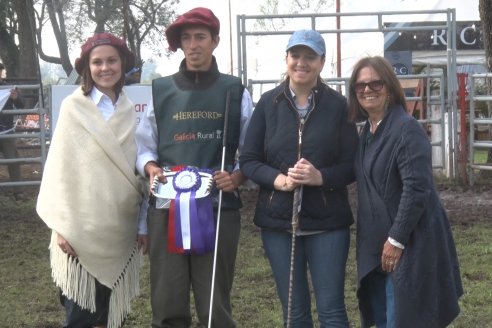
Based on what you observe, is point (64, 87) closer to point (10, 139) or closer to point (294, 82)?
point (10, 139)

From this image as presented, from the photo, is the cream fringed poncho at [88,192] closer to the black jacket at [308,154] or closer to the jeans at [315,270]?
the black jacket at [308,154]

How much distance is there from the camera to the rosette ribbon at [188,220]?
4.11 meters

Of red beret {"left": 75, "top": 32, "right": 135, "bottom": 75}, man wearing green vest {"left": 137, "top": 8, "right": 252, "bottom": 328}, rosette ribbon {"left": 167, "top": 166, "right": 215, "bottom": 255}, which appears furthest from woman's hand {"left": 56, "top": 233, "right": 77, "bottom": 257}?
red beret {"left": 75, "top": 32, "right": 135, "bottom": 75}

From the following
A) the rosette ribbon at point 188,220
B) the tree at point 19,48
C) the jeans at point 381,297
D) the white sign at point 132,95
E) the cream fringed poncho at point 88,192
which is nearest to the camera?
the jeans at point 381,297

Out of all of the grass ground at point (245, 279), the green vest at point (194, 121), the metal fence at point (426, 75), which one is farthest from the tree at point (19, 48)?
the green vest at point (194, 121)

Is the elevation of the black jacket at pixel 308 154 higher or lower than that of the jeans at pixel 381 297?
higher

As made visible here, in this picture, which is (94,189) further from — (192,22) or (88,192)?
(192,22)

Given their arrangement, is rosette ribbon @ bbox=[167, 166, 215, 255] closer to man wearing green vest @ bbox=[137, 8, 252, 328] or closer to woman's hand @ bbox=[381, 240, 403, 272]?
man wearing green vest @ bbox=[137, 8, 252, 328]

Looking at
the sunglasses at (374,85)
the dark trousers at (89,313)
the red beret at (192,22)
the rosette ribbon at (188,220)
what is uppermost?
the red beret at (192,22)

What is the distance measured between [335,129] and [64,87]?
6755 mm

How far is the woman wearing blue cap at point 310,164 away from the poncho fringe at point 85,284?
32.4 inches

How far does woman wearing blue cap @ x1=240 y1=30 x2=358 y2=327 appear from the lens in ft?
13.3

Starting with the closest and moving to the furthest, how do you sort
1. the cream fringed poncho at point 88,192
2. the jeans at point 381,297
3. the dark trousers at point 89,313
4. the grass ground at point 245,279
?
the jeans at point 381,297, the cream fringed poncho at point 88,192, the dark trousers at point 89,313, the grass ground at point 245,279

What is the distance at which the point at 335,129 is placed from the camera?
13.3 ft
